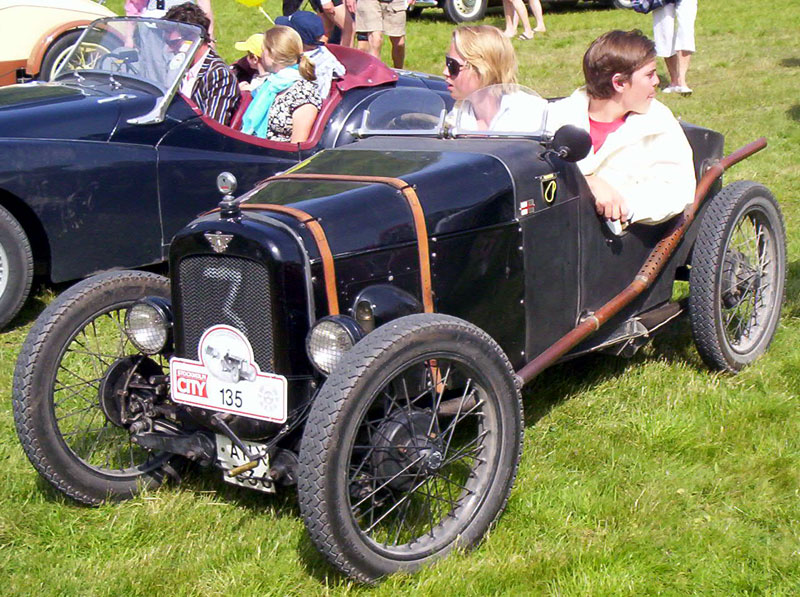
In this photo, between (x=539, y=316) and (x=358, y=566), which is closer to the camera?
(x=358, y=566)

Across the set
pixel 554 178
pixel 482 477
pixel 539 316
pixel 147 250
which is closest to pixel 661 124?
pixel 554 178

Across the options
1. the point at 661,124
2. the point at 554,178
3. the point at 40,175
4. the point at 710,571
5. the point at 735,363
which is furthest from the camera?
the point at 40,175

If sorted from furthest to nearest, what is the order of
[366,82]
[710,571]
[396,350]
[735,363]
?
1. [366,82]
2. [735,363]
3. [710,571]
4. [396,350]

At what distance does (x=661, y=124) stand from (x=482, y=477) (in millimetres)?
1808

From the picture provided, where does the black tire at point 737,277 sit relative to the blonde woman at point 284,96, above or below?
below

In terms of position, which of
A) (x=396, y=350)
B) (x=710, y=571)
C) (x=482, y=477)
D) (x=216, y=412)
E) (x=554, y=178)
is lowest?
(x=710, y=571)

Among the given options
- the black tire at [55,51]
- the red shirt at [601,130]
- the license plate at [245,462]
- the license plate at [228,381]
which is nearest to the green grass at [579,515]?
the license plate at [245,462]

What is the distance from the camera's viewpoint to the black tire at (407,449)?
276cm

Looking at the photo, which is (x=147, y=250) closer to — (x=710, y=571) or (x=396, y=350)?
(x=396, y=350)

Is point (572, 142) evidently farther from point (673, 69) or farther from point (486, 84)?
point (673, 69)

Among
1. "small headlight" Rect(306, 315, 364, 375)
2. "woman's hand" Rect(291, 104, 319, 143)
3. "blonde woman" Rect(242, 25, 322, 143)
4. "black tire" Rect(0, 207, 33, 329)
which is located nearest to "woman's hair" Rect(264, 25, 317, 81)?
"blonde woman" Rect(242, 25, 322, 143)

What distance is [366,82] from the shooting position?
20.6 feet

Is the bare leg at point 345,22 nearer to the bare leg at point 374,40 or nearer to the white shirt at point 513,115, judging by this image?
the bare leg at point 374,40

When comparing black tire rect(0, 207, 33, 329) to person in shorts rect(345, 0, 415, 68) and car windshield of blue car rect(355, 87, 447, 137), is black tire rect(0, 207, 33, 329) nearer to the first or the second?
car windshield of blue car rect(355, 87, 447, 137)
